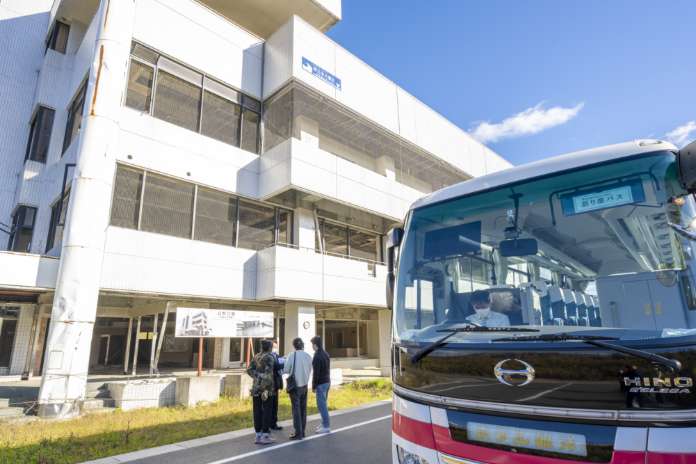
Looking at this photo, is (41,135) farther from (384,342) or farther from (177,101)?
(384,342)

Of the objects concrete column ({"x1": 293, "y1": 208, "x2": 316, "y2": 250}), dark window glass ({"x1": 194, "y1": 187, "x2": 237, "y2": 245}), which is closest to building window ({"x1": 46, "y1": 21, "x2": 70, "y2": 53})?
dark window glass ({"x1": 194, "y1": 187, "x2": 237, "y2": 245})

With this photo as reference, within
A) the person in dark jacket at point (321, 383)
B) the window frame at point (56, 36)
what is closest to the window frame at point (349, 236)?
the person in dark jacket at point (321, 383)

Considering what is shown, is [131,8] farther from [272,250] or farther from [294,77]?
[272,250]

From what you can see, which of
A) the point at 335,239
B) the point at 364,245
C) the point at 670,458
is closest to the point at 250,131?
the point at 335,239

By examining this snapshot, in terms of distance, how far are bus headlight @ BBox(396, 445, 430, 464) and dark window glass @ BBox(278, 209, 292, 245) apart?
13.1 metres

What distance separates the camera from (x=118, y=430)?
8.32 m

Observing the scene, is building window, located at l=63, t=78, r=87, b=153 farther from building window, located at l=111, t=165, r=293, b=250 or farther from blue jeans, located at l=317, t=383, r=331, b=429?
blue jeans, located at l=317, t=383, r=331, b=429

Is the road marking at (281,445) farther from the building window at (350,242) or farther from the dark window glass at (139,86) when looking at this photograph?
the dark window glass at (139,86)

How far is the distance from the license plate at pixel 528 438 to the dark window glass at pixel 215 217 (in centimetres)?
1254

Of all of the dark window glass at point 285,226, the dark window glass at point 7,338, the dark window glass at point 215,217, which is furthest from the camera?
the dark window glass at point 7,338

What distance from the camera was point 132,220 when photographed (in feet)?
41.1

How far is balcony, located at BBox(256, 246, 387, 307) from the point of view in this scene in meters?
14.0

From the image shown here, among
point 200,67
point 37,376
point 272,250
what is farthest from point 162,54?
point 37,376

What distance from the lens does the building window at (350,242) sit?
1798 centimetres
